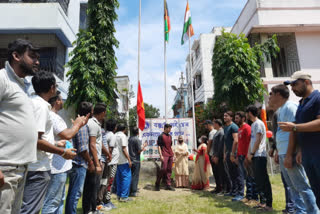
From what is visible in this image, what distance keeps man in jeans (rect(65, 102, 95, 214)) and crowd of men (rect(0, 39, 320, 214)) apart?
13 mm

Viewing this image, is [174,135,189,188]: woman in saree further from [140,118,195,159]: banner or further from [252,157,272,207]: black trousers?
[252,157,272,207]: black trousers

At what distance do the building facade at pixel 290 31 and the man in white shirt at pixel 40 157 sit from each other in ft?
40.0

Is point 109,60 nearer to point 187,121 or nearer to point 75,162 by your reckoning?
point 187,121

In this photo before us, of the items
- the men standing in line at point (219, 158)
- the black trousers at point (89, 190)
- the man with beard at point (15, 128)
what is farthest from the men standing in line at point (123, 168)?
the man with beard at point (15, 128)

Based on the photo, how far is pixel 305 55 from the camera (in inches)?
486

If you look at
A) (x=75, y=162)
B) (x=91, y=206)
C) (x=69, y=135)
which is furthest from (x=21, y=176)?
(x=91, y=206)

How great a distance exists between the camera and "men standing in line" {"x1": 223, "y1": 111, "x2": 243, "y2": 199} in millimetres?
4938

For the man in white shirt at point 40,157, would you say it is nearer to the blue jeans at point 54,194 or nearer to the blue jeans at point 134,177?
the blue jeans at point 54,194

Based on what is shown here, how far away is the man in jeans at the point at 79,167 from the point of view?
287 cm

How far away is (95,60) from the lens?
27.3ft

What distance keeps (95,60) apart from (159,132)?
12.4ft

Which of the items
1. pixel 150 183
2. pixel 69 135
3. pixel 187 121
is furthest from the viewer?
pixel 187 121

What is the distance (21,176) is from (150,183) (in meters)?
6.06

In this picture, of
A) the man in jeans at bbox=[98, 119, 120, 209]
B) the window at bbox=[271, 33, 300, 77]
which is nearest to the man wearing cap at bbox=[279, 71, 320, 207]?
the man in jeans at bbox=[98, 119, 120, 209]
